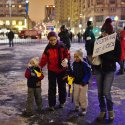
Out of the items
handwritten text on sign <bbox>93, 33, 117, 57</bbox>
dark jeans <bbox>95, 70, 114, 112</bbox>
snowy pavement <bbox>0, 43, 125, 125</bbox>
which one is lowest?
snowy pavement <bbox>0, 43, 125, 125</bbox>

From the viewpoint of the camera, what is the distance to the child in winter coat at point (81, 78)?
8.47 metres

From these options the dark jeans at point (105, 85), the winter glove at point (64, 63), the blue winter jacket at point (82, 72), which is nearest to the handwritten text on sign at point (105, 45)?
the dark jeans at point (105, 85)

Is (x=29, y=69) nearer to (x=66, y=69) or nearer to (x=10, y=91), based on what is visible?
(x=66, y=69)

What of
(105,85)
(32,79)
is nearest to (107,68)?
(105,85)

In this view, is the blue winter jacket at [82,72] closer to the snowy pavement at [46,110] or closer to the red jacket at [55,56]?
the red jacket at [55,56]

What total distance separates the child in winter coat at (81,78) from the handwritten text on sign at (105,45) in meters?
0.50

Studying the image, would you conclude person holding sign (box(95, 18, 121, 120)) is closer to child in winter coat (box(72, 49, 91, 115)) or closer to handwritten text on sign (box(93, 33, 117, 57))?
handwritten text on sign (box(93, 33, 117, 57))

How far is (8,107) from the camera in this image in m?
9.40

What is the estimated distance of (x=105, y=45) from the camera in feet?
26.0

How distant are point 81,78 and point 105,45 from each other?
989 mm

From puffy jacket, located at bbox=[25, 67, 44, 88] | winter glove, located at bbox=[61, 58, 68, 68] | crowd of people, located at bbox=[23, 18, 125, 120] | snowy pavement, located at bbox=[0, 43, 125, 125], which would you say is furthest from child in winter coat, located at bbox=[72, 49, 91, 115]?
puffy jacket, located at bbox=[25, 67, 44, 88]

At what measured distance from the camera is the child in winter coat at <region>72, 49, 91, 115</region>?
8.47 meters

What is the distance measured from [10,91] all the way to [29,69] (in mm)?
3166

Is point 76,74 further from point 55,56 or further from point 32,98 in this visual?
point 32,98
